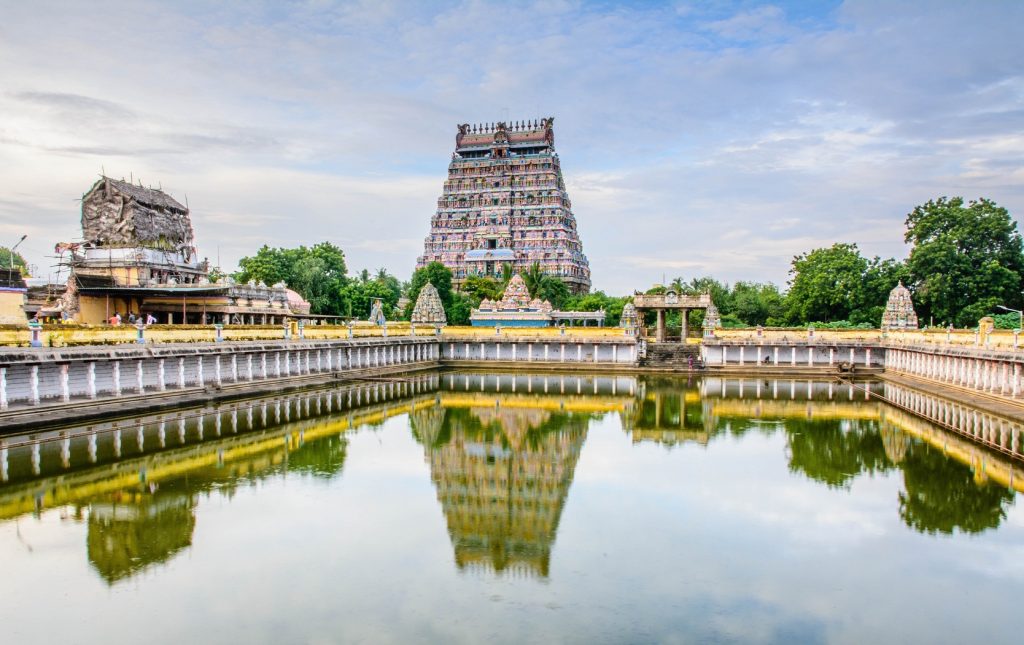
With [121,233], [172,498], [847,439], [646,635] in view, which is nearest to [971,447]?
[847,439]

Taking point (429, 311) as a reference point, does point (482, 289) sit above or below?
above

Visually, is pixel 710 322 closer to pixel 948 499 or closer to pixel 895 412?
pixel 895 412

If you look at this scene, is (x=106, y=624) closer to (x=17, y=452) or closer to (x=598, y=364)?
(x=17, y=452)

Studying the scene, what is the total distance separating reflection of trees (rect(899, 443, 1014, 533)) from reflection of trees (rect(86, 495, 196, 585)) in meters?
13.2

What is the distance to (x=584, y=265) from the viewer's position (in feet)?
295

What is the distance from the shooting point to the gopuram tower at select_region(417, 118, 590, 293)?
85.2 metres

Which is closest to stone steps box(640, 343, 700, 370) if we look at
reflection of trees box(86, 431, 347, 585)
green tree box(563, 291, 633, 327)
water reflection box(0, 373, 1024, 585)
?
water reflection box(0, 373, 1024, 585)

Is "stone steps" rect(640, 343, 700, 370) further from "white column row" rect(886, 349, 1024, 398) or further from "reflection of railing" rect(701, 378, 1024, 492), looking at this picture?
"white column row" rect(886, 349, 1024, 398)

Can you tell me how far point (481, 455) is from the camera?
68.2 ft

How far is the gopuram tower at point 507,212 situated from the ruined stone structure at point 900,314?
1513 inches

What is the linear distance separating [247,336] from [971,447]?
85.2 ft

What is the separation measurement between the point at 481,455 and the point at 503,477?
2.79 m

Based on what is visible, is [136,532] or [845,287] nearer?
[136,532]

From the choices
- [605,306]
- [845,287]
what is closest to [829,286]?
[845,287]
